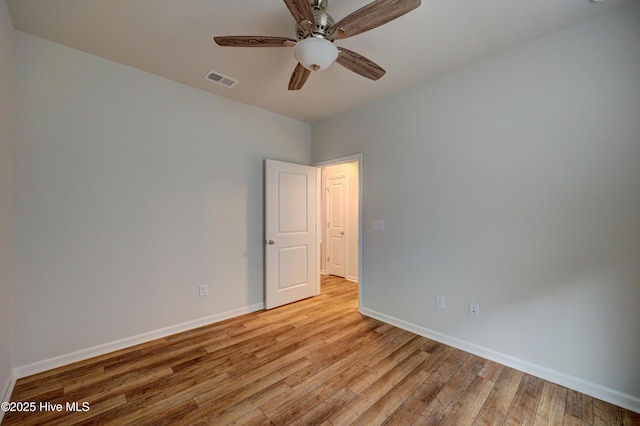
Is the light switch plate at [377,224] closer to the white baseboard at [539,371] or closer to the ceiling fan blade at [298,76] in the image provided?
the white baseboard at [539,371]

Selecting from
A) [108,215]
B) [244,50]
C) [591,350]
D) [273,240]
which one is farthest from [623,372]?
[108,215]

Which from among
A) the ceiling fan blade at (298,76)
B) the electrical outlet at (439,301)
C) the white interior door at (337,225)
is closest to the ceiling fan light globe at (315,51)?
the ceiling fan blade at (298,76)

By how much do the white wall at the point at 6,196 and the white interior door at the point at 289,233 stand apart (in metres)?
2.18

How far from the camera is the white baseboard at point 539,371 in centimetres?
174

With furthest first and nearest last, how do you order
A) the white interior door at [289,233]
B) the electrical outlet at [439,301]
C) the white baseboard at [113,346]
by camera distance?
the white interior door at [289,233] → the electrical outlet at [439,301] → the white baseboard at [113,346]

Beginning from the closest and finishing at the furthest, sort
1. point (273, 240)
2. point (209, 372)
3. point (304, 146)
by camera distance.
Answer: point (209, 372) → point (273, 240) → point (304, 146)

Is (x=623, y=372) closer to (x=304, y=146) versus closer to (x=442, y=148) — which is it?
(x=442, y=148)

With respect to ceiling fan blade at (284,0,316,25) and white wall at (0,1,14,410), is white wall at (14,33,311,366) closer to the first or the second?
white wall at (0,1,14,410)

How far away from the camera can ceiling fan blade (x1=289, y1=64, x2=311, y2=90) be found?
1.92 m

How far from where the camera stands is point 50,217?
2.13 m

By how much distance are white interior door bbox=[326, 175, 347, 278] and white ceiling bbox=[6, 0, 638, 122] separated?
2.64 metres

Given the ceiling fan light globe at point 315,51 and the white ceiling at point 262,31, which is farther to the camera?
the white ceiling at point 262,31

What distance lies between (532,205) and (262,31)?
2537 millimetres

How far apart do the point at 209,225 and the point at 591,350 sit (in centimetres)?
352
